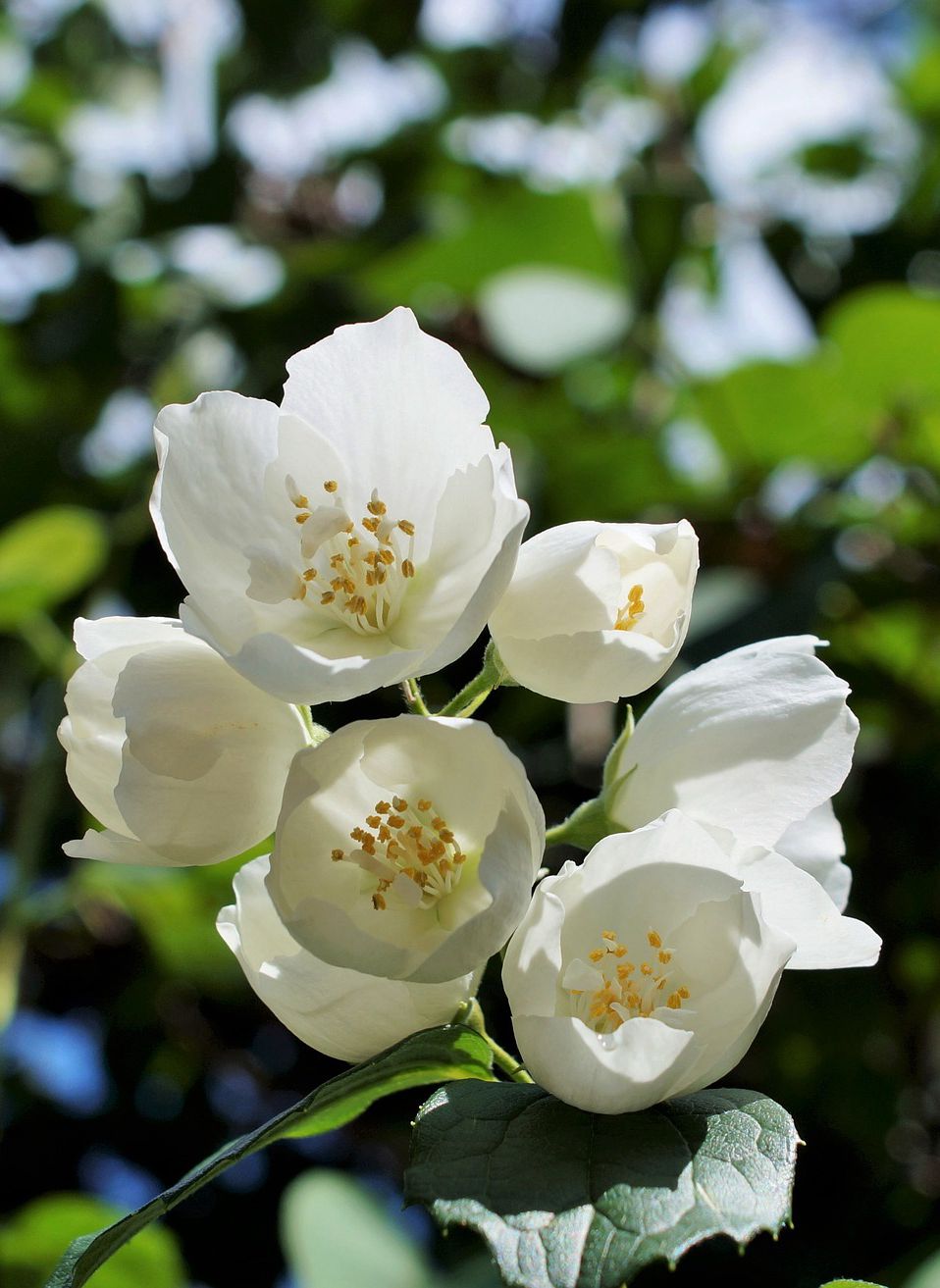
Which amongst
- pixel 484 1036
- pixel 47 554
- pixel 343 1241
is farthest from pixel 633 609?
pixel 47 554

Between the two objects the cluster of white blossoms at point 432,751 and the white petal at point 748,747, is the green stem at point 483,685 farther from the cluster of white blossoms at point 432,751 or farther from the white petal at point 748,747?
the white petal at point 748,747

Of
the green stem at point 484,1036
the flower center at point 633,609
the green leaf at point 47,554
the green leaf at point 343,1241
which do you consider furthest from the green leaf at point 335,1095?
the green leaf at point 47,554

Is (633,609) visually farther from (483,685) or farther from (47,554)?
(47,554)

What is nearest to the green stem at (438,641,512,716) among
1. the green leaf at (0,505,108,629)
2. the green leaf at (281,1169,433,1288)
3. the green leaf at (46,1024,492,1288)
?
the green leaf at (46,1024,492,1288)

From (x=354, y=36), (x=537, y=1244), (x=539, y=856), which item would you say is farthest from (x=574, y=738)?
(x=354, y=36)

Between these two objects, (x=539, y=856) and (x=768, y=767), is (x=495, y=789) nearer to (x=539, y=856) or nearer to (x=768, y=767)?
(x=539, y=856)

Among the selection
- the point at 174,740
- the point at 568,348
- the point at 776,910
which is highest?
the point at 174,740
